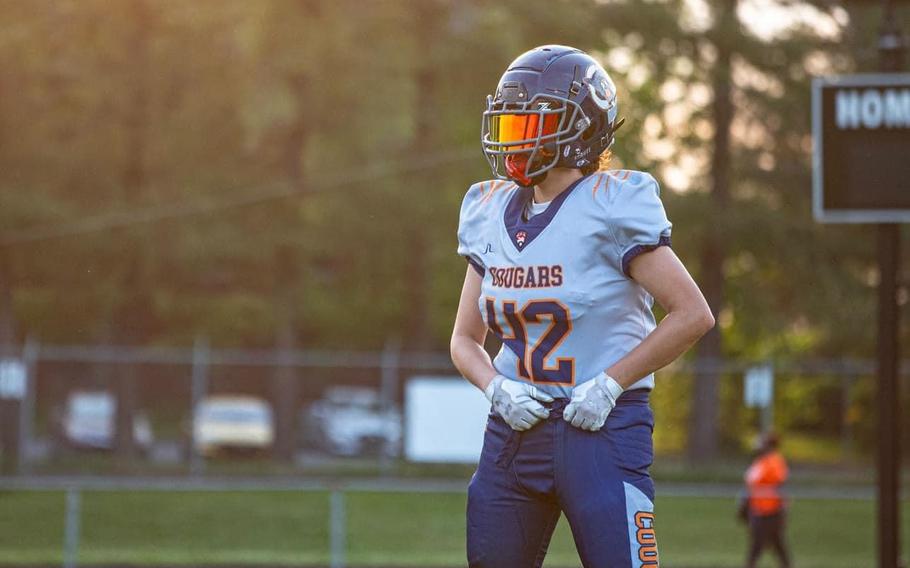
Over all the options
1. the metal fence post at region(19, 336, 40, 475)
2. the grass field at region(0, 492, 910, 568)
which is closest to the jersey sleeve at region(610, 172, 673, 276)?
the grass field at region(0, 492, 910, 568)

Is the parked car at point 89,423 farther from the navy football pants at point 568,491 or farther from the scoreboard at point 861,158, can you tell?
the navy football pants at point 568,491

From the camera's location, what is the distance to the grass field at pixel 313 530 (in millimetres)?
14742

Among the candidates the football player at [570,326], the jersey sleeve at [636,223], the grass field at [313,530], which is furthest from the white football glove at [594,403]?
the grass field at [313,530]

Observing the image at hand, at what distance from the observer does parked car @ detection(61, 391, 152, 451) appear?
96.6 ft

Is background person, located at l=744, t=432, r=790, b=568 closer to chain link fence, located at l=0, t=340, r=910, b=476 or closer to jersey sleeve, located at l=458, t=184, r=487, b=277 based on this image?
chain link fence, located at l=0, t=340, r=910, b=476

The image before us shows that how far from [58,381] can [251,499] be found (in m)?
23.1

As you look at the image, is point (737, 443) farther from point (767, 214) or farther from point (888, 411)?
point (888, 411)

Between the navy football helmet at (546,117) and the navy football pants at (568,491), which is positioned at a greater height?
the navy football helmet at (546,117)

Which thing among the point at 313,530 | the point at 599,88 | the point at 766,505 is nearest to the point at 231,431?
the point at 313,530

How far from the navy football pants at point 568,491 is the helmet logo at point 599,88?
716mm

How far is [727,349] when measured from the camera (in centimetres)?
4750

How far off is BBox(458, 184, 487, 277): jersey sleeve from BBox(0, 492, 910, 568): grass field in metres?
10.4

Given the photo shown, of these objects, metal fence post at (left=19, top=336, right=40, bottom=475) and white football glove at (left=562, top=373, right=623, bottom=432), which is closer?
white football glove at (left=562, top=373, right=623, bottom=432)

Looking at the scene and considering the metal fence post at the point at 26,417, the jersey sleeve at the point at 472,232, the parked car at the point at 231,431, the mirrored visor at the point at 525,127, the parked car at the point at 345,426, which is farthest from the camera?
the parked car at the point at 345,426
